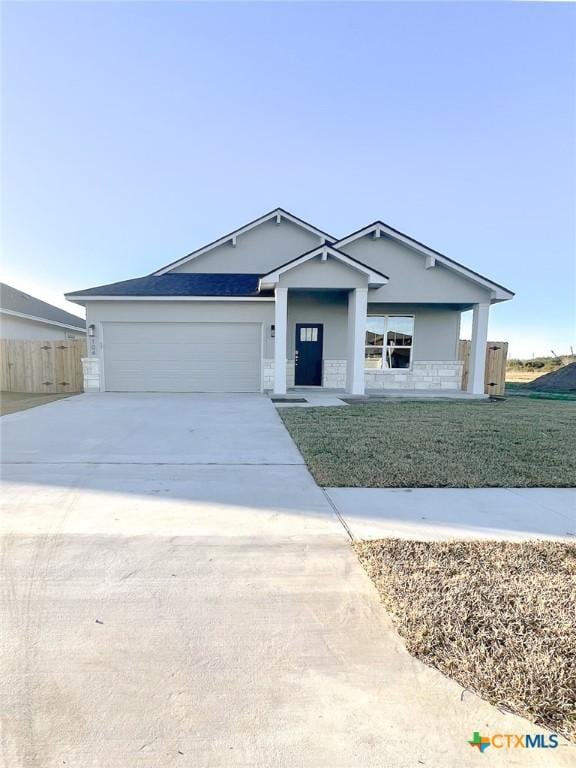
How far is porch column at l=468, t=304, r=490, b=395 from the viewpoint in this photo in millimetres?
12297

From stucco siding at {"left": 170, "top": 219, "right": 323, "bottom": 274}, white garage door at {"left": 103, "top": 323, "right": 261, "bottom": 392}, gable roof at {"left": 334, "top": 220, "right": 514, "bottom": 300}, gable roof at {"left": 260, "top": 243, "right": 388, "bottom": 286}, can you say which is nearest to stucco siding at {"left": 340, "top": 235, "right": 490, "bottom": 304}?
gable roof at {"left": 334, "top": 220, "right": 514, "bottom": 300}

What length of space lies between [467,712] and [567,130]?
16.1m

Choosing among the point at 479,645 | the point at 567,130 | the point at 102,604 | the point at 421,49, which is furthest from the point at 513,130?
the point at 102,604

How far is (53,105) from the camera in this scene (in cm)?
984

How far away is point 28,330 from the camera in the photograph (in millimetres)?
17531

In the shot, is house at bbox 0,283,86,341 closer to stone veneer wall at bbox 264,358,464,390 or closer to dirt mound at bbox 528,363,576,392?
stone veneer wall at bbox 264,358,464,390

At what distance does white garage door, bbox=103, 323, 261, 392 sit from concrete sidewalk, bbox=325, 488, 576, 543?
9073 mm

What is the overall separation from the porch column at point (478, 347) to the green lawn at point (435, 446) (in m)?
3.25

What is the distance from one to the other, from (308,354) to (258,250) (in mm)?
5138

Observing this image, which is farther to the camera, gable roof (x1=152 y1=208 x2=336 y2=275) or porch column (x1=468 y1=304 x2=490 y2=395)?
gable roof (x1=152 y1=208 x2=336 y2=275)

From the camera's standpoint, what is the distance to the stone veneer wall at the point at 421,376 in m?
13.7

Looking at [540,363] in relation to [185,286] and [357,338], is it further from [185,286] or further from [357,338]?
[185,286]

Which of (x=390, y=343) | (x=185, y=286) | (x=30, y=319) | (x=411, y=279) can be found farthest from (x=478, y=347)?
(x=30, y=319)

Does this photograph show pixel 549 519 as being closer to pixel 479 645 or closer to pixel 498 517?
pixel 498 517
